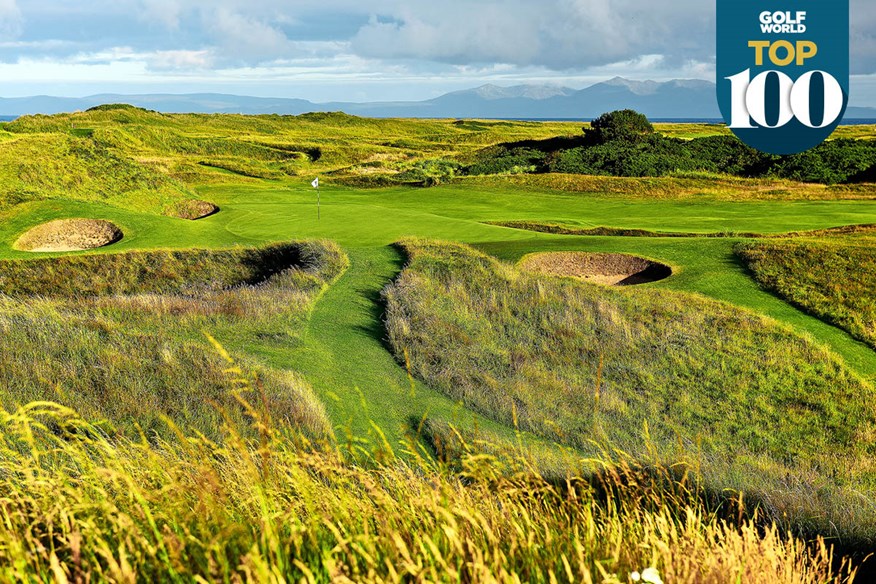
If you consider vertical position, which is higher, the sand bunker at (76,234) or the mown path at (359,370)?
the sand bunker at (76,234)

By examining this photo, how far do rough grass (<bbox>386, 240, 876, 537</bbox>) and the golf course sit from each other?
0.15 feet

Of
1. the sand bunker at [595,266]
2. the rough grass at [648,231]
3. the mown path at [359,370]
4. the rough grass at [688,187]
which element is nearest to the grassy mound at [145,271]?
the mown path at [359,370]

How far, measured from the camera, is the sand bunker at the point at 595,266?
51.0ft

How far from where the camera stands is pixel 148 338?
8.20 meters

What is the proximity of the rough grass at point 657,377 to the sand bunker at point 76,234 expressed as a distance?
39.2ft

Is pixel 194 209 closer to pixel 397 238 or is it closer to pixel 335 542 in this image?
pixel 397 238

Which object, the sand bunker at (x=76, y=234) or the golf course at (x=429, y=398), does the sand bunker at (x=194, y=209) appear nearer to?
the golf course at (x=429, y=398)

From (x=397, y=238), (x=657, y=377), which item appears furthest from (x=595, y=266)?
(x=657, y=377)

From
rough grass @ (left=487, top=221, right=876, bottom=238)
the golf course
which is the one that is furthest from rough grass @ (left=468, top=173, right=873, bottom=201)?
rough grass @ (left=487, top=221, right=876, bottom=238)

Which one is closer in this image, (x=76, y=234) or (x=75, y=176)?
(x=76, y=234)

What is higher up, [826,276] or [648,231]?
[648,231]

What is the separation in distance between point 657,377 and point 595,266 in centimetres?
716

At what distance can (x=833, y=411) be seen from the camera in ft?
27.2

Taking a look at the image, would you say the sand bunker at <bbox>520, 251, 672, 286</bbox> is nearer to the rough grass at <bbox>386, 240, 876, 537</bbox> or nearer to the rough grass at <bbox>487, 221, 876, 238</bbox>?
the rough grass at <bbox>386, 240, 876, 537</bbox>
